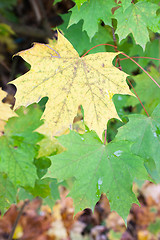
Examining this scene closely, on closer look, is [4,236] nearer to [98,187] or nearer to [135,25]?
[98,187]

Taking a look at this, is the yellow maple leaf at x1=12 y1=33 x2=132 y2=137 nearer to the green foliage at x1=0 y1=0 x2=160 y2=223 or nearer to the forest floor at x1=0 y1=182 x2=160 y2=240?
the green foliage at x1=0 y1=0 x2=160 y2=223

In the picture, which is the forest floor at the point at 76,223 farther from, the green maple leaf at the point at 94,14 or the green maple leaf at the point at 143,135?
the green maple leaf at the point at 94,14

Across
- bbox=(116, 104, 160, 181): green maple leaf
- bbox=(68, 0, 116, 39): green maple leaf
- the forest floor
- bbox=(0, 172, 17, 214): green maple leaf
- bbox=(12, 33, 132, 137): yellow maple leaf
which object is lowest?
the forest floor

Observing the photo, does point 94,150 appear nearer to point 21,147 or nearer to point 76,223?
point 21,147

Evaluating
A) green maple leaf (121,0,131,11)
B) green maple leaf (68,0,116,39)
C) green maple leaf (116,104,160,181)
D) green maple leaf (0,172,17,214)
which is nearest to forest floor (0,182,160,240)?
green maple leaf (0,172,17,214)

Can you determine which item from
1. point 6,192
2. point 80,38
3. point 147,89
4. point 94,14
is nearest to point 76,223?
point 6,192

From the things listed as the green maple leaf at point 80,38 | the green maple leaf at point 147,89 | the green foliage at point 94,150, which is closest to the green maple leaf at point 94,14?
the green foliage at point 94,150
